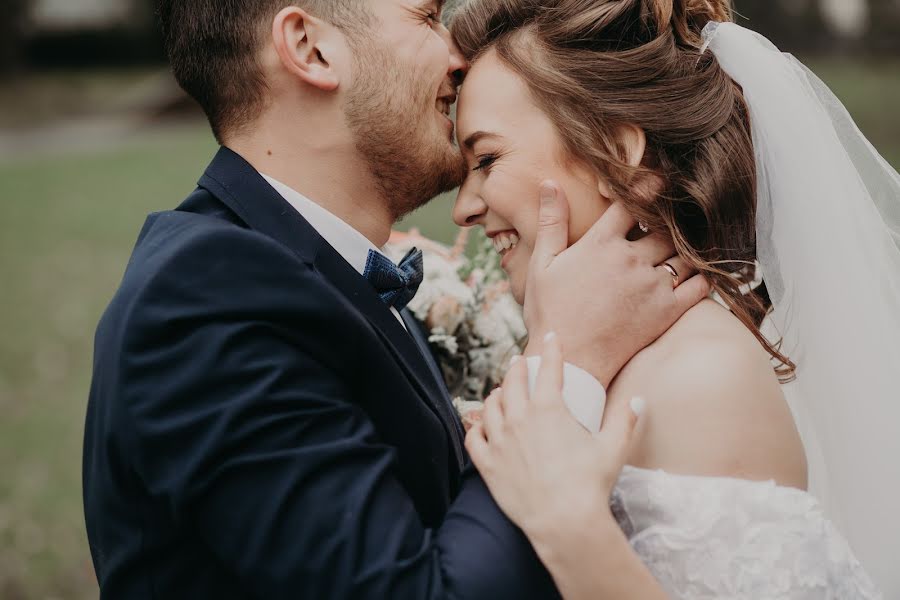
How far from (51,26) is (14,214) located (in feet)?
75.5

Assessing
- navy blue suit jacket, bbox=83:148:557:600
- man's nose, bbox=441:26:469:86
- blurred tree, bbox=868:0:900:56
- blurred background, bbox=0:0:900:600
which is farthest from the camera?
blurred tree, bbox=868:0:900:56

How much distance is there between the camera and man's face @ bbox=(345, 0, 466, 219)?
2748 millimetres

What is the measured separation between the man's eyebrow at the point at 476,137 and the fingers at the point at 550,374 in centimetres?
76

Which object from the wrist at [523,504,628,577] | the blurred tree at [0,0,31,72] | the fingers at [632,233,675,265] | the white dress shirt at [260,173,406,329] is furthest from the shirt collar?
the blurred tree at [0,0,31,72]

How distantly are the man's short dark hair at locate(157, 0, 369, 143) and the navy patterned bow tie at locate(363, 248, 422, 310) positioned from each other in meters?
0.54

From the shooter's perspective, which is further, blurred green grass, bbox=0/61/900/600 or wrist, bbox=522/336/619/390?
blurred green grass, bbox=0/61/900/600

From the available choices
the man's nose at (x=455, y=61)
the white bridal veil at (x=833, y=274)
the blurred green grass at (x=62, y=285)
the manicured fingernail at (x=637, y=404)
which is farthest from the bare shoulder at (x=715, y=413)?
the blurred green grass at (x=62, y=285)

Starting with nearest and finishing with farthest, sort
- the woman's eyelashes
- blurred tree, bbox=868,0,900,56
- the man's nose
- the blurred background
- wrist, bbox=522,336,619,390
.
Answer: wrist, bbox=522,336,619,390
the woman's eyelashes
the man's nose
the blurred background
blurred tree, bbox=868,0,900,56

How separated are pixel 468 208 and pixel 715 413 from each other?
0.98m

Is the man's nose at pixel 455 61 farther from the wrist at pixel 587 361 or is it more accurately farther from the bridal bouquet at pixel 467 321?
the wrist at pixel 587 361

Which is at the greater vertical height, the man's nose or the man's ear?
→ the man's ear

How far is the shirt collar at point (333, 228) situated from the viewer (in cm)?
270

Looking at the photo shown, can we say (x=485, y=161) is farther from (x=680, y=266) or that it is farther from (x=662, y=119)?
(x=680, y=266)

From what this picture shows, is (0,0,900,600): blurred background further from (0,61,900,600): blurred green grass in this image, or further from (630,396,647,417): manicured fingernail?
(630,396,647,417): manicured fingernail
